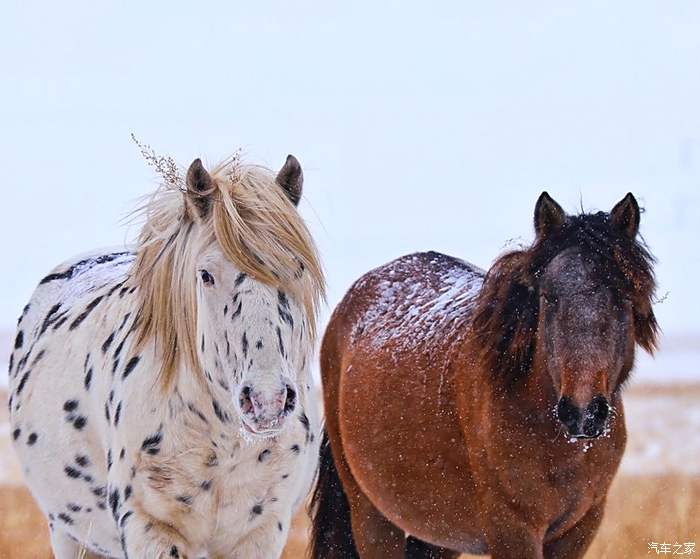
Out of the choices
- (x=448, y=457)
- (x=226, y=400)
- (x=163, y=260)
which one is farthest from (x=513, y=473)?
(x=163, y=260)

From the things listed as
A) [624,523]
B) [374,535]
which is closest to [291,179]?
[374,535]

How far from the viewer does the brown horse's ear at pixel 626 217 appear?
4.61 m

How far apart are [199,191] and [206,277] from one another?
326mm

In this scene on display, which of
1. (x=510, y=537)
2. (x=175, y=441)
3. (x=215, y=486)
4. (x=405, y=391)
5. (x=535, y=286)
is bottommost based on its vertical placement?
(x=510, y=537)

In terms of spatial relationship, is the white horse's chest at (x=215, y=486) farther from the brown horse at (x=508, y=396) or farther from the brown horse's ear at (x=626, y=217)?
the brown horse's ear at (x=626, y=217)

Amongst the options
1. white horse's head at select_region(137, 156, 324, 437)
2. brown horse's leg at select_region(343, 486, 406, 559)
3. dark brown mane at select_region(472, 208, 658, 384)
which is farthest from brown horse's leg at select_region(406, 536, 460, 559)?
white horse's head at select_region(137, 156, 324, 437)

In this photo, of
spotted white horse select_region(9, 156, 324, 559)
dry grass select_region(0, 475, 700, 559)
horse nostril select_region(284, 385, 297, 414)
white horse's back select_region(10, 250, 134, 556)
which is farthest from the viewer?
dry grass select_region(0, 475, 700, 559)

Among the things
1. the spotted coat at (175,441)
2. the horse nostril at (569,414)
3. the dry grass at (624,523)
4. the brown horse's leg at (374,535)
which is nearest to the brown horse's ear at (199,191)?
the spotted coat at (175,441)

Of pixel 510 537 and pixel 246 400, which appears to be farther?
pixel 510 537

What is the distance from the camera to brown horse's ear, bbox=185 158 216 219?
3898 mm

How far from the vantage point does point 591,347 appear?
4.27 m

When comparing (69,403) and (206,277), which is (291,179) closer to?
(206,277)

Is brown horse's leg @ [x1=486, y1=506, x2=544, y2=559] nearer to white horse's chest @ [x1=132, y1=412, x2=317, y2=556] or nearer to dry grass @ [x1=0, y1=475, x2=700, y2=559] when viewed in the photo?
white horse's chest @ [x1=132, y1=412, x2=317, y2=556]

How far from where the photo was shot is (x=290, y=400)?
349 centimetres
